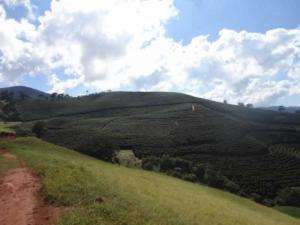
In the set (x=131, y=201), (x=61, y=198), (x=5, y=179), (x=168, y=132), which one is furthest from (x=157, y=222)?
Answer: (x=168, y=132)

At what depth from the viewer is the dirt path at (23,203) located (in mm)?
20891

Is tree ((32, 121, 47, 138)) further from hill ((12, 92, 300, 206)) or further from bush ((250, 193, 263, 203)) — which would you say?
bush ((250, 193, 263, 203))

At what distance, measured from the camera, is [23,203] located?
78.0ft

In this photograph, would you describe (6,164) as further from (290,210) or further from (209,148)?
(209,148)

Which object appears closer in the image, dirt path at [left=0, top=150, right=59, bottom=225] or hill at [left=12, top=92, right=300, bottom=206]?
dirt path at [left=0, top=150, right=59, bottom=225]

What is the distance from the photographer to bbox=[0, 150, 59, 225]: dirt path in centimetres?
2089

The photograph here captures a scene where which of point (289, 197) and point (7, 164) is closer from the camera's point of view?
point (7, 164)

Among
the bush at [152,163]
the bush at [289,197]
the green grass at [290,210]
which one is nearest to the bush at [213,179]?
the bush at [152,163]

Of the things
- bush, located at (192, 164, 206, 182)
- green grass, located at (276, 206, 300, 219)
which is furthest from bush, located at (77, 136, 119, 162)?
green grass, located at (276, 206, 300, 219)

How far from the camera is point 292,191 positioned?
11919cm

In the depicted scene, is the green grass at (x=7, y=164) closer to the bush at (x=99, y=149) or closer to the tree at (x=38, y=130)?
the bush at (x=99, y=149)

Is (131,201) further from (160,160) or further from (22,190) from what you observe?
(160,160)

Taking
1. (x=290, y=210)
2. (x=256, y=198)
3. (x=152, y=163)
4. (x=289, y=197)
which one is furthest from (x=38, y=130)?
(x=290, y=210)

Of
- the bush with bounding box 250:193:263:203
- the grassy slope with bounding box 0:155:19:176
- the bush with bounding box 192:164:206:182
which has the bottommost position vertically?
the bush with bounding box 250:193:263:203
